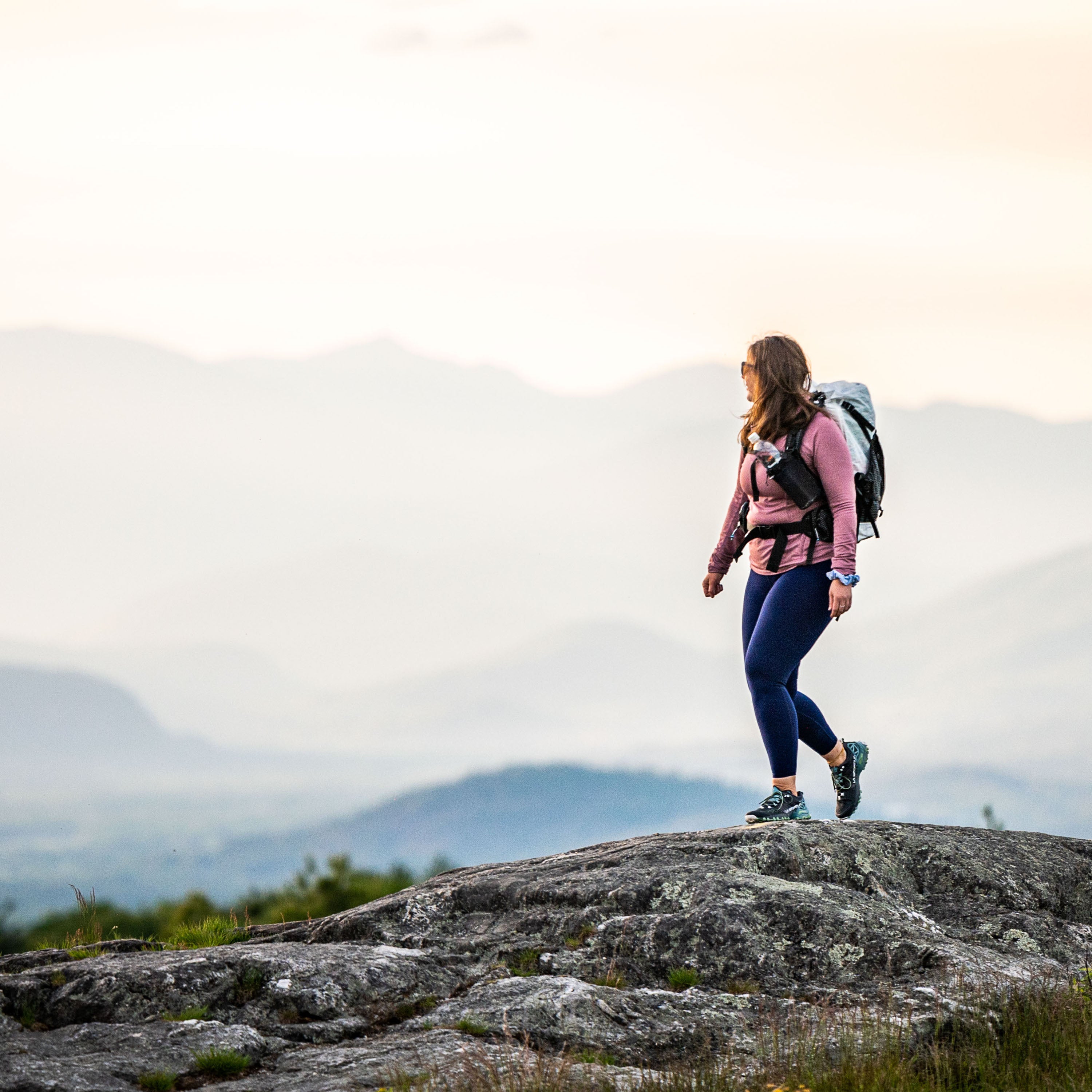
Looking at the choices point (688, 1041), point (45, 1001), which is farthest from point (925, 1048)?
point (45, 1001)

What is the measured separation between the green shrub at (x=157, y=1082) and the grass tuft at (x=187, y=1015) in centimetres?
58

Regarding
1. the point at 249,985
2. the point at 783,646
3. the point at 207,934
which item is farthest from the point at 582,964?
the point at 207,934

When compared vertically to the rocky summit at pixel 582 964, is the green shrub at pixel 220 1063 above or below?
below

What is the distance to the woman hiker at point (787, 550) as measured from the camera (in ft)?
27.5

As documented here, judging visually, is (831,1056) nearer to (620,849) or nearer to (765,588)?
(620,849)

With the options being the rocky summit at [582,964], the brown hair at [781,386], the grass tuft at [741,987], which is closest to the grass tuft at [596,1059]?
the rocky summit at [582,964]

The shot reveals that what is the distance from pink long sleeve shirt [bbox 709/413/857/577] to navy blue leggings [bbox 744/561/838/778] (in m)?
0.12

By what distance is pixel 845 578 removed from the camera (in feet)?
27.2

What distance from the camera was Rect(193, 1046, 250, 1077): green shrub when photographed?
5770 mm

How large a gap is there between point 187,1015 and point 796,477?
465cm

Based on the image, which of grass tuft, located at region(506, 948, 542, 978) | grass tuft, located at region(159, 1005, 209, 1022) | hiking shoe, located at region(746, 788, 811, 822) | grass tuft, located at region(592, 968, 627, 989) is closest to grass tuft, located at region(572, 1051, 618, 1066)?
grass tuft, located at region(592, 968, 627, 989)

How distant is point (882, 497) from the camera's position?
880 centimetres

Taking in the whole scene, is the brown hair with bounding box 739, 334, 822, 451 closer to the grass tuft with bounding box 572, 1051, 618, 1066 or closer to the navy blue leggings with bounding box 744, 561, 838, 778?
the navy blue leggings with bounding box 744, 561, 838, 778

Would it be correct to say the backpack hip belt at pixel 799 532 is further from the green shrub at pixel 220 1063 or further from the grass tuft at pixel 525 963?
the green shrub at pixel 220 1063
